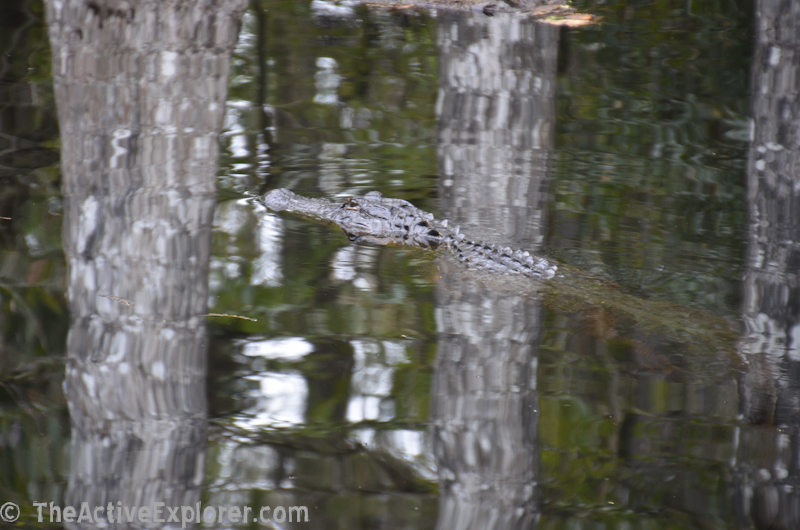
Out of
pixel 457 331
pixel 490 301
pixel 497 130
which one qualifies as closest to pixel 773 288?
pixel 490 301

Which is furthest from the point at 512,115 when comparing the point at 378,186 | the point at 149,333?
the point at 149,333

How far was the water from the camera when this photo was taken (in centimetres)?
231

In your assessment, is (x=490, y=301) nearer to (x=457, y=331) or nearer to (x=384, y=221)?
(x=457, y=331)

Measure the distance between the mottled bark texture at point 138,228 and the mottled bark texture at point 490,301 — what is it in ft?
3.21

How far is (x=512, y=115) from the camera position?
5684 mm

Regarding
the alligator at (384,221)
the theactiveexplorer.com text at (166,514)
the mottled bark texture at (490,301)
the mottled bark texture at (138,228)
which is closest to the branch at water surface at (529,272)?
the alligator at (384,221)

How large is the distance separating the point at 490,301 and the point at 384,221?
970mm

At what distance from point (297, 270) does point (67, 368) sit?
4.16 feet

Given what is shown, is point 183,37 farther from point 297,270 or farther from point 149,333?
point 149,333

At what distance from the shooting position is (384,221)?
13.5 feet

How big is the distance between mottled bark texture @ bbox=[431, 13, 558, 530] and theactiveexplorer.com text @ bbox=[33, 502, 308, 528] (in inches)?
21.3

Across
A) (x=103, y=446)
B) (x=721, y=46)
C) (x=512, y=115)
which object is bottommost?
(x=103, y=446)

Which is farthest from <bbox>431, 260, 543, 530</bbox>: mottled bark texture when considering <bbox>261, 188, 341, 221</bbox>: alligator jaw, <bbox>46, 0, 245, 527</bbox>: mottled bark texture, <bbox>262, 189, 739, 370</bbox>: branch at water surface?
<bbox>261, 188, 341, 221</bbox>: alligator jaw

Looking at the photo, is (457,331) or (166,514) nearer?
(166,514)
